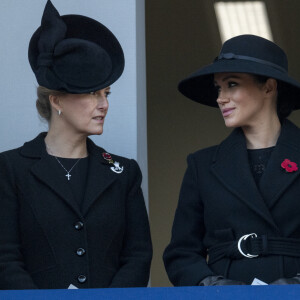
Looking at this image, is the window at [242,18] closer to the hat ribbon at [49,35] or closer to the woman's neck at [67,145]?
the hat ribbon at [49,35]

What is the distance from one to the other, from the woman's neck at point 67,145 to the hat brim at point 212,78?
43 centimetres

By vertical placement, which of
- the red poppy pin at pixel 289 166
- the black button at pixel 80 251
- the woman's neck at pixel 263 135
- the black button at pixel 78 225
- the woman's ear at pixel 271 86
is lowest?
the black button at pixel 80 251

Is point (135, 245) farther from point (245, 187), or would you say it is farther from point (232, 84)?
point (232, 84)

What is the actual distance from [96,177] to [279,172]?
64 cm

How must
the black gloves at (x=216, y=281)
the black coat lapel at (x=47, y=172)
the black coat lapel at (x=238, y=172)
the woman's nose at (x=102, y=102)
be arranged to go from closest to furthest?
the black gloves at (x=216, y=281) → the black coat lapel at (x=238, y=172) → the black coat lapel at (x=47, y=172) → the woman's nose at (x=102, y=102)

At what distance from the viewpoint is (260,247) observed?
3047mm

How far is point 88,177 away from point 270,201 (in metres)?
0.65

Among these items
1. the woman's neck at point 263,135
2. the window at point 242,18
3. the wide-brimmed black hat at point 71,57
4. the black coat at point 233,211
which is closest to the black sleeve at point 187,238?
the black coat at point 233,211

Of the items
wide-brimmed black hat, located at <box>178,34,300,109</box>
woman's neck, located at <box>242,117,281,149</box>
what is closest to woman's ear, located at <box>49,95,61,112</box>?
wide-brimmed black hat, located at <box>178,34,300,109</box>

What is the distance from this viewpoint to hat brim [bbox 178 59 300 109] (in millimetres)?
3184

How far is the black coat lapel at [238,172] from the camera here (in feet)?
10.2

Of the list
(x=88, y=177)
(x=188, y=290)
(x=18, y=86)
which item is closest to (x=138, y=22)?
(x=18, y=86)

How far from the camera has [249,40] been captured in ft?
10.9

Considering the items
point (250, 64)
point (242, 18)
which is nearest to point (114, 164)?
point (250, 64)
